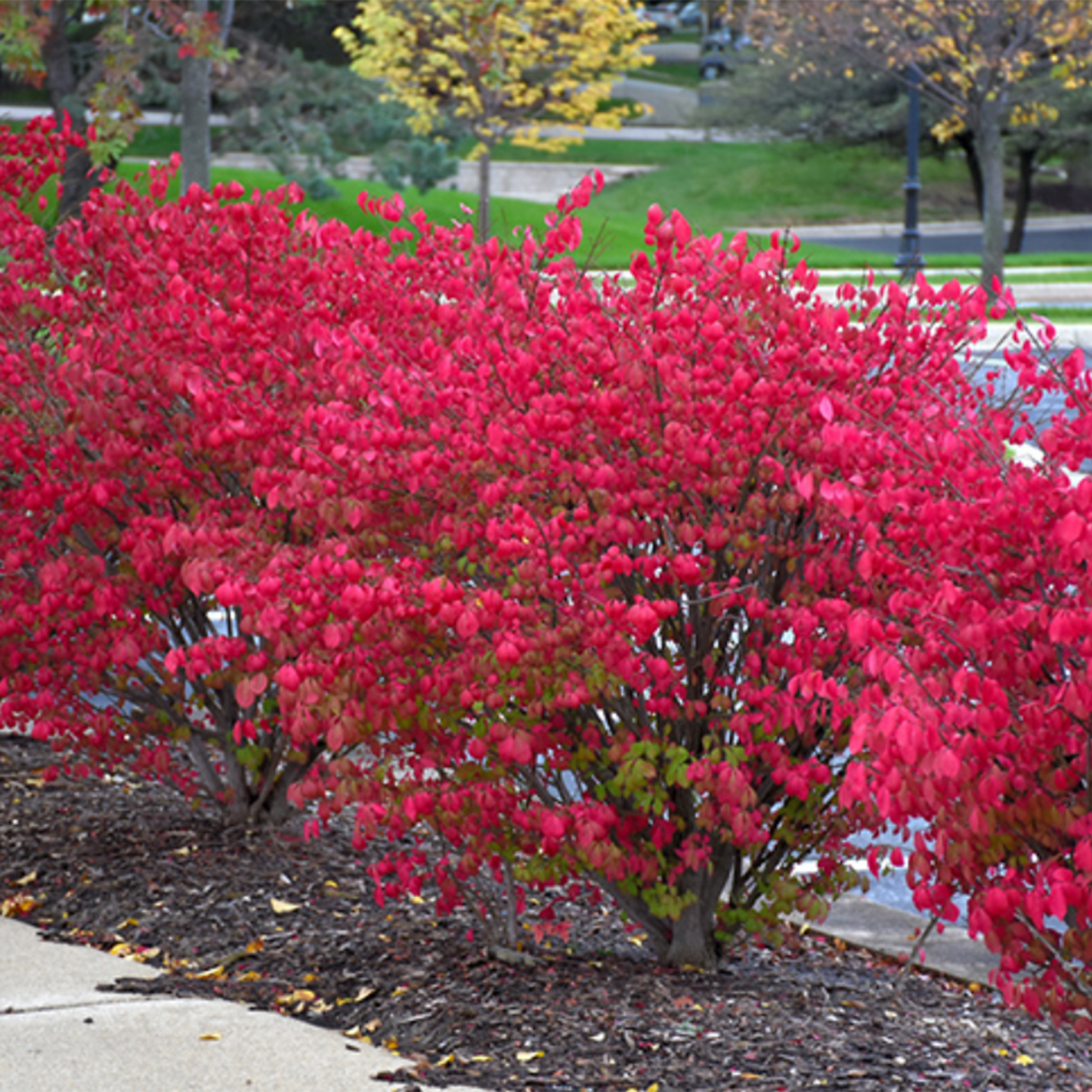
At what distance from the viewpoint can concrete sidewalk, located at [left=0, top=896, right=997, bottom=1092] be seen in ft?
12.7

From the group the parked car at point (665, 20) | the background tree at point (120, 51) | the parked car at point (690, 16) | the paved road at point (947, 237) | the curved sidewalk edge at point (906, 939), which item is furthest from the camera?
the parked car at point (690, 16)

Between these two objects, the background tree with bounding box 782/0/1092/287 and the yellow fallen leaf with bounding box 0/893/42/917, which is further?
the background tree with bounding box 782/0/1092/287

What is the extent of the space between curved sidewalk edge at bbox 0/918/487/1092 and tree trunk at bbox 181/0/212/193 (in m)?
9.84

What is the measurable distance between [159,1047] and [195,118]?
1098 cm

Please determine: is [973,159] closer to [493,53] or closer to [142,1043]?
[493,53]

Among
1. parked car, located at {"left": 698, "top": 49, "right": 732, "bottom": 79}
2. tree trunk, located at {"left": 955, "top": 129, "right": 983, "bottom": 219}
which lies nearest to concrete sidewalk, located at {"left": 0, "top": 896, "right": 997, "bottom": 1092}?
tree trunk, located at {"left": 955, "top": 129, "right": 983, "bottom": 219}

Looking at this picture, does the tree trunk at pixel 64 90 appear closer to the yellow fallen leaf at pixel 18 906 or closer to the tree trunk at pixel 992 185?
the yellow fallen leaf at pixel 18 906

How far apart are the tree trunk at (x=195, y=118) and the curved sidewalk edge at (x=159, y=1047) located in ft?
32.3

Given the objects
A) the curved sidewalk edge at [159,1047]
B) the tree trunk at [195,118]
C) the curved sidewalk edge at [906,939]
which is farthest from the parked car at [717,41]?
the curved sidewalk edge at [159,1047]

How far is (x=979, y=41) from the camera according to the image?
24734mm

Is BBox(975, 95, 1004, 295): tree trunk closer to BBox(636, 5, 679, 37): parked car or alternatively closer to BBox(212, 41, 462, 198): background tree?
BBox(212, 41, 462, 198): background tree

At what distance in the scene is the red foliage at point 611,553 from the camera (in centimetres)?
341

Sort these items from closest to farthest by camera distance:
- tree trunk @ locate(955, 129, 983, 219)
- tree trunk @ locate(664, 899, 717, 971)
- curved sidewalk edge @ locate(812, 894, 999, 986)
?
tree trunk @ locate(664, 899, 717, 971) → curved sidewalk edge @ locate(812, 894, 999, 986) → tree trunk @ locate(955, 129, 983, 219)

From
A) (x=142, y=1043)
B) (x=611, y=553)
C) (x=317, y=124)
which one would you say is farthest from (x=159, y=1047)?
(x=317, y=124)
